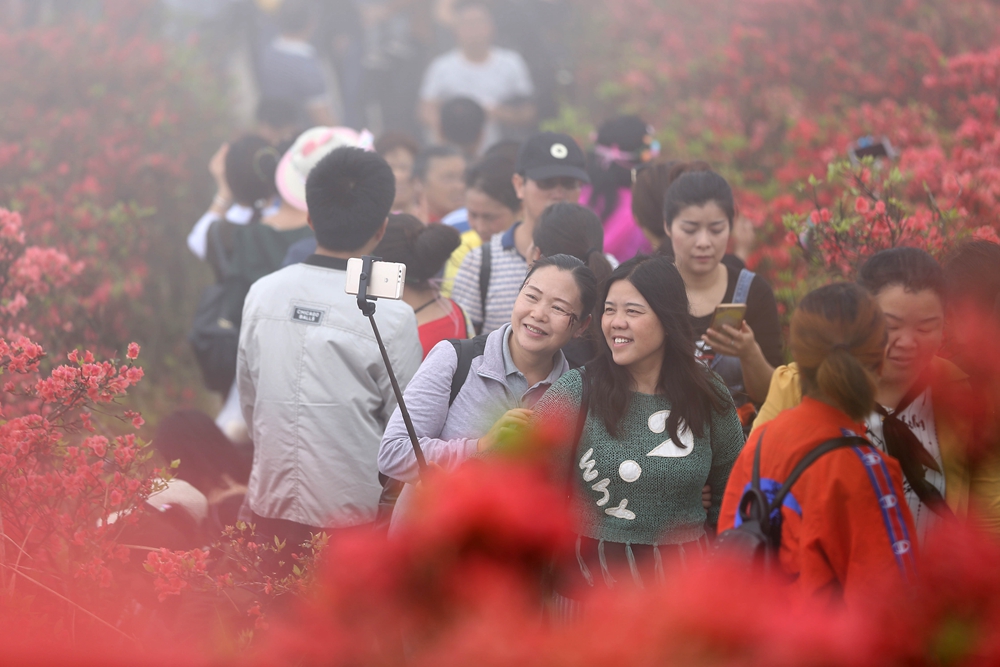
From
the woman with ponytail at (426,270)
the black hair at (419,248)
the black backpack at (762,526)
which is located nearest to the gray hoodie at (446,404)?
the woman with ponytail at (426,270)

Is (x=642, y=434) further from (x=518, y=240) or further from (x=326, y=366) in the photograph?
(x=518, y=240)

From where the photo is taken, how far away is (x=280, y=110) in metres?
7.50

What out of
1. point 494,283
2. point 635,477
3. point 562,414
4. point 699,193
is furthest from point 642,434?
point 494,283

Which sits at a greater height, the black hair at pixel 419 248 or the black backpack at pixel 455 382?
the black hair at pixel 419 248

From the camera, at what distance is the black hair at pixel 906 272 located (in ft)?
8.38

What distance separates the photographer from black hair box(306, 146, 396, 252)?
10.3 feet

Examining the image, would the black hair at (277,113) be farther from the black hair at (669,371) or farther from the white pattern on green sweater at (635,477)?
the white pattern on green sweater at (635,477)

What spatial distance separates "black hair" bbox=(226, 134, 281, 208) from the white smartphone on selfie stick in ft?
8.95

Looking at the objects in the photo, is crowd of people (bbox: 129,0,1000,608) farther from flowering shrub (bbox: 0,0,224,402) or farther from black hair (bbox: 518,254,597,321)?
flowering shrub (bbox: 0,0,224,402)

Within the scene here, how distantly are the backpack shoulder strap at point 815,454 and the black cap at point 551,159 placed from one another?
2496mm

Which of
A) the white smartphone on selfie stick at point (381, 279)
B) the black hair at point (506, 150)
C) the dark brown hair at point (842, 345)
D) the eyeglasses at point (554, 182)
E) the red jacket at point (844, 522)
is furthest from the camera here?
the black hair at point (506, 150)

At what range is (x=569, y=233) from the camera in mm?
3416

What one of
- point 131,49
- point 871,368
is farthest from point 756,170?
point 131,49

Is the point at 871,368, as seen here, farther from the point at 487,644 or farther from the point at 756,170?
the point at 756,170
